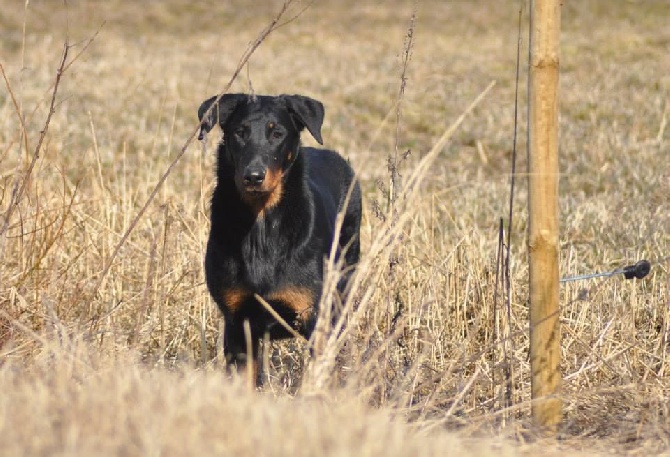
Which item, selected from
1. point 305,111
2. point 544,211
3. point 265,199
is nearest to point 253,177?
point 265,199

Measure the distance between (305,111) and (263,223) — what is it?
657 mm

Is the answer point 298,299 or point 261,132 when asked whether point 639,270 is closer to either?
point 298,299

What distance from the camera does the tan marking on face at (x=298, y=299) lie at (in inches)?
196

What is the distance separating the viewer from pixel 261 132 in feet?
16.8

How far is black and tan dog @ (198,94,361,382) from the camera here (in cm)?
497

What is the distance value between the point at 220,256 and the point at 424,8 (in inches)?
1107

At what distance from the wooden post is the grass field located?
0.11 metres

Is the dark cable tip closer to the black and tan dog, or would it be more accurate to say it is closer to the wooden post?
the wooden post

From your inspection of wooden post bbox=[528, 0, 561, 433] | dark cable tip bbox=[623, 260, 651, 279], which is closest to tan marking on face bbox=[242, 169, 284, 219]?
wooden post bbox=[528, 0, 561, 433]

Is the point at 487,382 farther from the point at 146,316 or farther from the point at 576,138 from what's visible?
the point at 576,138

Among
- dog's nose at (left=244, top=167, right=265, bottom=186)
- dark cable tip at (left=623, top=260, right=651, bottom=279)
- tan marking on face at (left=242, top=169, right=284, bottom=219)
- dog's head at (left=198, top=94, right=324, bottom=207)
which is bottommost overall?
dark cable tip at (left=623, top=260, right=651, bottom=279)

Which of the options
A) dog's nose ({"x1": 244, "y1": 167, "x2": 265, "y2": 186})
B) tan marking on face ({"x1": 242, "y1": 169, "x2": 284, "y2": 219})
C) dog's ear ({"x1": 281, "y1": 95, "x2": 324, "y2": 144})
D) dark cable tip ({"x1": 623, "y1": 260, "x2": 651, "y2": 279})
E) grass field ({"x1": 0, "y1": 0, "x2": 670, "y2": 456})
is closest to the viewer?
grass field ({"x1": 0, "y1": 0, "x2": 670, "y2": 456})

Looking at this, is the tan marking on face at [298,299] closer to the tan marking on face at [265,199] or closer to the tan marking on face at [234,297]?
the tan marking on face at [234,297]

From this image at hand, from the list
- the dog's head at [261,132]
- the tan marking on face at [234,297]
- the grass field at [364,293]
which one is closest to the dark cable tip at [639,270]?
the grass field at [364,293]
